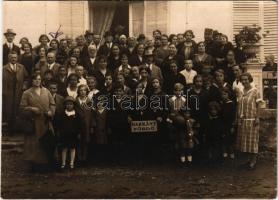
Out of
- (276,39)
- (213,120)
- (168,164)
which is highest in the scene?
(276,39)

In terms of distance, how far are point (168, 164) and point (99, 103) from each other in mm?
1126

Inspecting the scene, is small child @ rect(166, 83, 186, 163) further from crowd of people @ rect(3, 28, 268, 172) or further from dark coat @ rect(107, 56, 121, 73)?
dark coat @ rect(107, 56, 121, 73)

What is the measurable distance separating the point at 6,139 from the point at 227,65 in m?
2.86

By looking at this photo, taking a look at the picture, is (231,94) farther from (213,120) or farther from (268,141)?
(268,141)

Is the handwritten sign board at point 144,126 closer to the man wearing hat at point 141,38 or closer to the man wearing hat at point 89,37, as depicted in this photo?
the man wearing hat at point 141,38

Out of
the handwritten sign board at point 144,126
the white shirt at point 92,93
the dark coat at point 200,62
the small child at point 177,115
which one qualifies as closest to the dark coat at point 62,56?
the white shirt at point 92,93

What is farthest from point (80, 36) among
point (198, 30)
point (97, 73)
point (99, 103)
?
point (198, 30)

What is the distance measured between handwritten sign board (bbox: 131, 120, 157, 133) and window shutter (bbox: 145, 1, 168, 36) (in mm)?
1135

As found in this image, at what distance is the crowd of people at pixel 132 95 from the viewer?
525cm

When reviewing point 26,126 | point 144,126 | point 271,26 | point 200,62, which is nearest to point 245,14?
point 271,26

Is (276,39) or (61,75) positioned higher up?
(276,39)

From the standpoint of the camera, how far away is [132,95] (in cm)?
527

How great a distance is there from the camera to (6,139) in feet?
17.3

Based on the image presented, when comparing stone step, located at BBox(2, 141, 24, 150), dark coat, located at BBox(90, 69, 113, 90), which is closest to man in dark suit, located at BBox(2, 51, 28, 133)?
stone step, located at BBox(2, 141, 24, 150)
